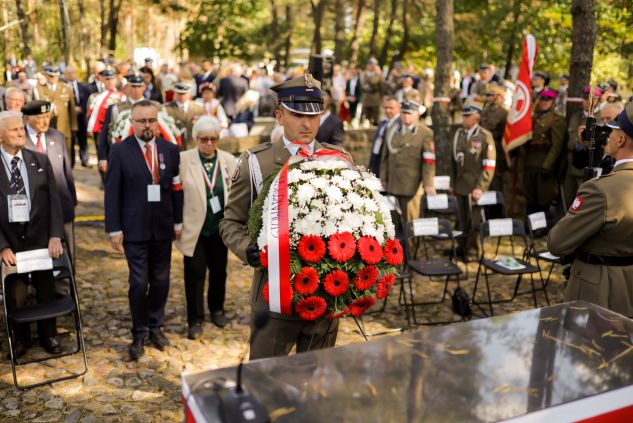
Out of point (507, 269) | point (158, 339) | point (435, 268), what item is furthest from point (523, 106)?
point (158, 339)

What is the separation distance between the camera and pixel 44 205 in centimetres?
552

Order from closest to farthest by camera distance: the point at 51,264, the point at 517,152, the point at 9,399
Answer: the point at 9,399
the point at 51,264
the point at 517,152

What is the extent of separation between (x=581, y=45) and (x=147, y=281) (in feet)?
23.8

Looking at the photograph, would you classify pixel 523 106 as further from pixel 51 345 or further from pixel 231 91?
pixel 231 91

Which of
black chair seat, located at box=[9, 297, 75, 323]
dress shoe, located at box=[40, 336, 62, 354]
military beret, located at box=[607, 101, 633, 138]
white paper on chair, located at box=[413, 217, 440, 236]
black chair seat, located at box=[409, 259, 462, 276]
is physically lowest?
dress shoe, located at box=[40, 336, 62, 354]

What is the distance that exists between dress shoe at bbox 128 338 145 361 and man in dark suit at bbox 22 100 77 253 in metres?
1.28

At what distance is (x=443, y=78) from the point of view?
9.80m

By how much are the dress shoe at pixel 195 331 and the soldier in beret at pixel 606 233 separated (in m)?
3.45

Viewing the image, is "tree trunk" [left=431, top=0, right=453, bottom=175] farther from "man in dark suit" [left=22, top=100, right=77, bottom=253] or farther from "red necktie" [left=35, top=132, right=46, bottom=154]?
"red necktie" [left=35, top=132, right=46, bottom=154]

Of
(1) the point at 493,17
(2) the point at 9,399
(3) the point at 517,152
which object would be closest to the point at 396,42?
(1) the point at 493,17

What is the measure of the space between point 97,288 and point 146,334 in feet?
6.16

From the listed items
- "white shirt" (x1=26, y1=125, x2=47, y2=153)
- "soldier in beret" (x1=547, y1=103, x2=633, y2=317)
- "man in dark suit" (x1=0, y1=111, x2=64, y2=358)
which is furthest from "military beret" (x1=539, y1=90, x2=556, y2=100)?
"man in dark suit" (x1=0, y1=111, x2=64, y2=358)

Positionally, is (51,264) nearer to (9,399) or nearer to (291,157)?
(9,399)

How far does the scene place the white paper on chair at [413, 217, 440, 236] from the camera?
23.5 feet
